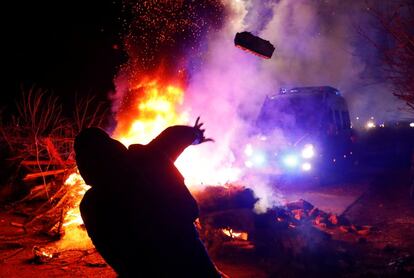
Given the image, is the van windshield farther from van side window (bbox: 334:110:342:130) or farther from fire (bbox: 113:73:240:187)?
fire (bbox: 113:73:240:187)

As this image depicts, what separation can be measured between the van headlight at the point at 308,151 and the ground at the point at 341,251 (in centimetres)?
134

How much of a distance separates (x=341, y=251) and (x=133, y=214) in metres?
5.52

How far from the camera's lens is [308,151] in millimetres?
11281

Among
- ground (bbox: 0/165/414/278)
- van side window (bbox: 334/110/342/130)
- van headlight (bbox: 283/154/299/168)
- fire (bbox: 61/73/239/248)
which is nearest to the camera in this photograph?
ground (bbox: 0/165/414/278)

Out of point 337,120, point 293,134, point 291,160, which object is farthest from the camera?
point 337,120

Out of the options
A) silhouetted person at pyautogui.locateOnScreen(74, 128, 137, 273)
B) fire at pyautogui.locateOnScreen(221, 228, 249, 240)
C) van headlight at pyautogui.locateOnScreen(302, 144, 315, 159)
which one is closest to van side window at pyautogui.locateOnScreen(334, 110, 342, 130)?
van headlight at pyautogui.locateOnScreen(302, 144, 315, 159)

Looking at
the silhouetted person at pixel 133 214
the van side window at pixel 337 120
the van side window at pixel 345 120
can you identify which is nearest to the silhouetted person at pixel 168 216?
the silhouetted person at pixel 133 214

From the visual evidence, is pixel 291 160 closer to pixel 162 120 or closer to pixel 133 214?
pixel 162 120

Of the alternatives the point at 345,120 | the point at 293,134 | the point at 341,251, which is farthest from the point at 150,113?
the point at 345,120

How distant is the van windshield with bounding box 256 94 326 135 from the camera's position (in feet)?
37.4

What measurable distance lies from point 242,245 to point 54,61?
13.5m

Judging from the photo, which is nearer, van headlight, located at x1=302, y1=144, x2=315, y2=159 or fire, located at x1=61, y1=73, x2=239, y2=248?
fire, located at x1=61, y1=73, x2=239, y2=248

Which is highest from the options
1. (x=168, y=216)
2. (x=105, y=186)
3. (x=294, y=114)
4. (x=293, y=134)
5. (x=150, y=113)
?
(x=294, y=114)

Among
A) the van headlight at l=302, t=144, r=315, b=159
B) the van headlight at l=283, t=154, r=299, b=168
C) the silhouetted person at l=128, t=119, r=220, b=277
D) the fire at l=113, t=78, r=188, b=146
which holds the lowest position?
the silhouetted person at l=128, t=119, r=220, b=277
